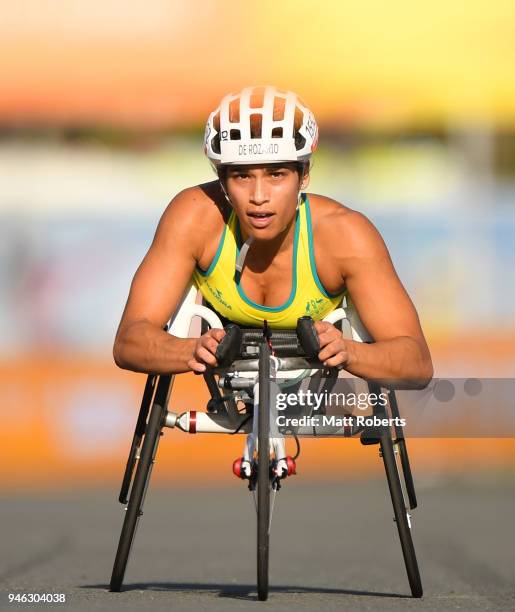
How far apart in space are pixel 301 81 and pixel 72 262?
5.07 m

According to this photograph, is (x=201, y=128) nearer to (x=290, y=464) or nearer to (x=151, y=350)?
(x=151, y=350)

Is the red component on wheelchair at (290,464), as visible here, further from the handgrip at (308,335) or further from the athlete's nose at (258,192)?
the athlete's nose at (258,192)

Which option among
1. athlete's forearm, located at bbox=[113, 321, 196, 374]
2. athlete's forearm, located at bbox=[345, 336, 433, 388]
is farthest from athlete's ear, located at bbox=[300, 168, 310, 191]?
athlete's forearm, located at bbox=[113, 321, 196, 374]

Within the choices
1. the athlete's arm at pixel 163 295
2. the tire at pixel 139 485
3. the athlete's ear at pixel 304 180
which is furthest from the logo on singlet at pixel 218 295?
the athlete's ear at pixel 304 180

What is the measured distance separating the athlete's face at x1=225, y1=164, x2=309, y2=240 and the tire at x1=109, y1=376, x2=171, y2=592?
29.9 inches

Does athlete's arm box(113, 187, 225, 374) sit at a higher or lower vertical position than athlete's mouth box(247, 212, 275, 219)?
lower

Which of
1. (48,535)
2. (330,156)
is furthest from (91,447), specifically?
(330,156)

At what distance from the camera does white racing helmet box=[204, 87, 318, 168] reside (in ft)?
24.3

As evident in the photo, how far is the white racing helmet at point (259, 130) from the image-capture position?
7.42 metres

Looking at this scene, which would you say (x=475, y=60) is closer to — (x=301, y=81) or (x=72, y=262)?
(x=301, y=81)

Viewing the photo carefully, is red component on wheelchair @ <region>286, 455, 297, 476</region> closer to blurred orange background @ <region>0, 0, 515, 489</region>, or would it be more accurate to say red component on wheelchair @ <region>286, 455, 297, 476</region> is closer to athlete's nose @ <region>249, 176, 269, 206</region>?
athlete's nose @ <region>249, 176, 269, 206</region>

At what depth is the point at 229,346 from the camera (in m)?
6.93

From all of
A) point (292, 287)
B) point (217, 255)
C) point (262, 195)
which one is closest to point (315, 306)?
point (292, 287)

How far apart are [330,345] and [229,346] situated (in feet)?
1.30
